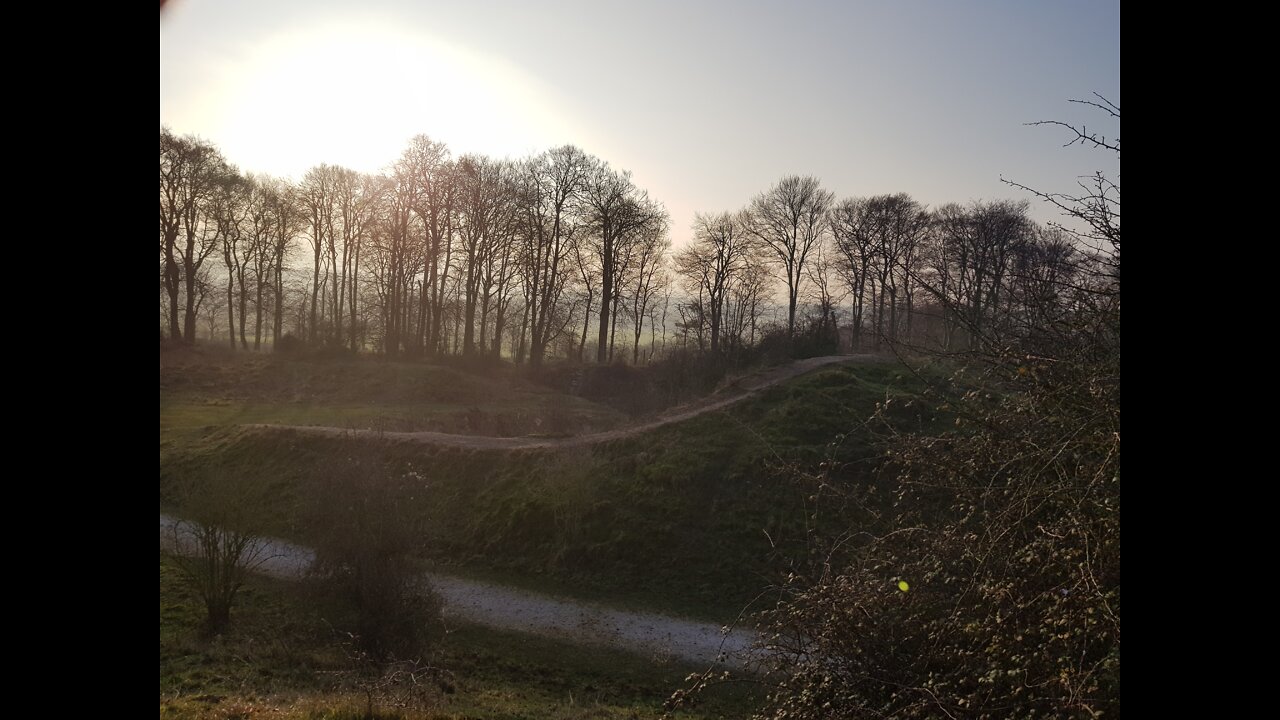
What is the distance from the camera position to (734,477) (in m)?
21.1

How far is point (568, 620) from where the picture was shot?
16.3 metres

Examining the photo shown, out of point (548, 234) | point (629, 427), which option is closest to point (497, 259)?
point (548, 234)

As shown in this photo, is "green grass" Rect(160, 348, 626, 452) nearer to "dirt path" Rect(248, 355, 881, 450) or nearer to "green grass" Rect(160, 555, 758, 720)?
"dirt path" Rect(248, 355, 881, 450)

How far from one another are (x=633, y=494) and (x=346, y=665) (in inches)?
384

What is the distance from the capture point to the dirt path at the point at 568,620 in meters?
14.8

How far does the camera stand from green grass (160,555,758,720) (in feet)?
31.0

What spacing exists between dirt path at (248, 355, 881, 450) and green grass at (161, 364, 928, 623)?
1.82 ft

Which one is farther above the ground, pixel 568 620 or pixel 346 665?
pixel 346 665

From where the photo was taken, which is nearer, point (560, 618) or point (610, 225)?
point (560, 618)

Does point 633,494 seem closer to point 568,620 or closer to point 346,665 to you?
point 568,620
